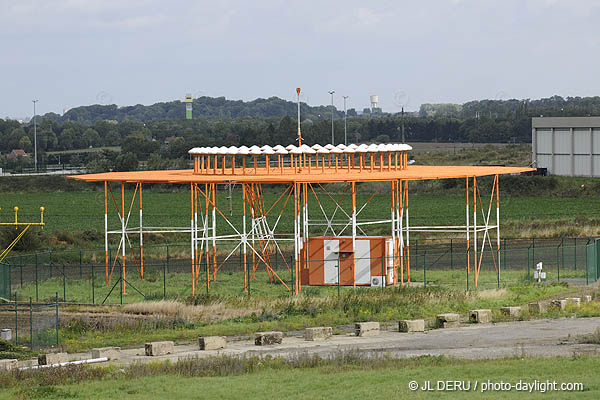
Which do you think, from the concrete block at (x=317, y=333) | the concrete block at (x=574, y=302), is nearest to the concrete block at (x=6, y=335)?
the concrete block at (x=317, y=333)

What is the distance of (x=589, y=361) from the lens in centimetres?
2672

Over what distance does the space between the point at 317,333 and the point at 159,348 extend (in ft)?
17.9

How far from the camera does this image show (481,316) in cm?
3809

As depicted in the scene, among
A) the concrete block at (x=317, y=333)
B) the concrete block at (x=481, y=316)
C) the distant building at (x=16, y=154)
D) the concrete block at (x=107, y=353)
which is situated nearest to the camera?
the concrete block at (x=107, y=353)

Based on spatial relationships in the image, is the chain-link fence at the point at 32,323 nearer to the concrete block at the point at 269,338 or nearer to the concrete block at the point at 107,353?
the concrete block at the point at 107,353

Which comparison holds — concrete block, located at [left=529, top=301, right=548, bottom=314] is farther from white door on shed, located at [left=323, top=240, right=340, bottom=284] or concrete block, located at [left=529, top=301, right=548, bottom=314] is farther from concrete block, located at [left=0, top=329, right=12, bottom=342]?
concrete block, located at [left=0, top=329, right=12, bottom=342]

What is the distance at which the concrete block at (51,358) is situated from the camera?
30.1 meters

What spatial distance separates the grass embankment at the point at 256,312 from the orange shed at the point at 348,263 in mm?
3307

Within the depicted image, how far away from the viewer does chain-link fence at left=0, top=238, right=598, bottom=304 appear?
151 feet

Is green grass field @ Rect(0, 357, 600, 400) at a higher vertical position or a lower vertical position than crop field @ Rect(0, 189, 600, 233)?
higher

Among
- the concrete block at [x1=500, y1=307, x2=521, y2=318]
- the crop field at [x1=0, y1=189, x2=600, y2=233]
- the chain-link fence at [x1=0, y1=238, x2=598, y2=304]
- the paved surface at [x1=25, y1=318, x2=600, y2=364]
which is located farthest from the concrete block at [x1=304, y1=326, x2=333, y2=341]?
the crop field at [x1=0, y1=189, x2=600, y2=233]

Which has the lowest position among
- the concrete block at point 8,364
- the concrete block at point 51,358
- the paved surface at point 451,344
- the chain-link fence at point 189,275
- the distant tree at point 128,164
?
the chain-link fence at point 189,275

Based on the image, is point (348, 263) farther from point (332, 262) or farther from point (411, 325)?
point (411, 325)

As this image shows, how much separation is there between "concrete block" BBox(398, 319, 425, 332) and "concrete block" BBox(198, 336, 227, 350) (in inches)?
261
